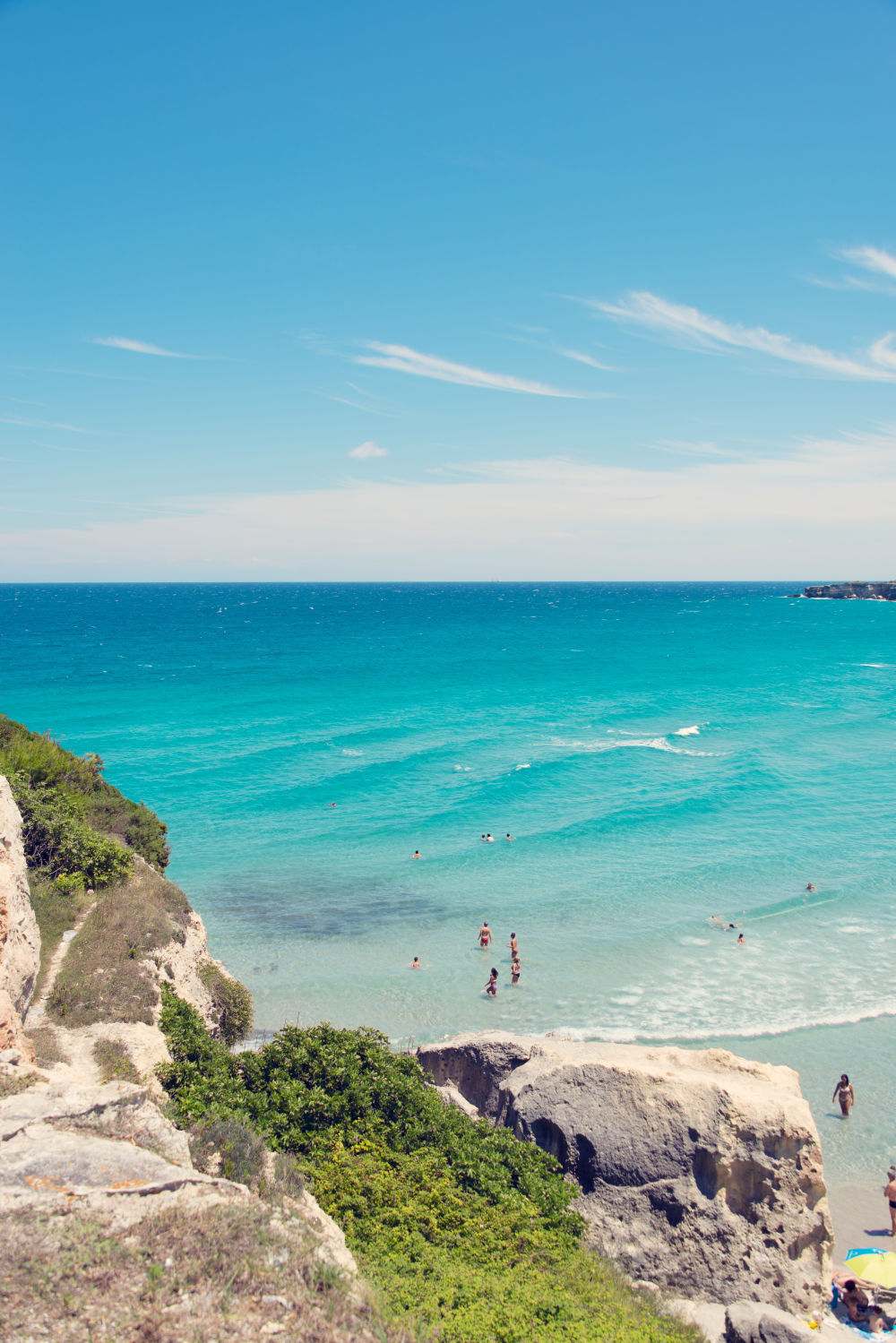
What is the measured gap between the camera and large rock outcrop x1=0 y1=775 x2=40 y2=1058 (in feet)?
36.2

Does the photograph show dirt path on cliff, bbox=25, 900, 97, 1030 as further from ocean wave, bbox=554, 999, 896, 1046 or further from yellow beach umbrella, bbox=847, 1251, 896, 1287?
yellow beach umbrella, bbox=847, 1251, 896, 1287

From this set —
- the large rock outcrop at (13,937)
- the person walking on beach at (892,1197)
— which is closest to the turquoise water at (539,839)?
the person walking on beach at (892,1197)

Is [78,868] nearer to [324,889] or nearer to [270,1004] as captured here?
[270,1004]

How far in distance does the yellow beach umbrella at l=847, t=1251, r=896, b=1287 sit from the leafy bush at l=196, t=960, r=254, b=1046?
1277cm

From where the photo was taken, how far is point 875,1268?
12672 millimetres

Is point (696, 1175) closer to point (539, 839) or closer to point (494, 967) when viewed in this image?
point (494, 967)

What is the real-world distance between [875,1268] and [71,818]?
1853 centimetres

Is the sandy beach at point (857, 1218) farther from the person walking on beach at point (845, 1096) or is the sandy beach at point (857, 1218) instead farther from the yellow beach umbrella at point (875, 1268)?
the person walking on beach at point (845, 1096)

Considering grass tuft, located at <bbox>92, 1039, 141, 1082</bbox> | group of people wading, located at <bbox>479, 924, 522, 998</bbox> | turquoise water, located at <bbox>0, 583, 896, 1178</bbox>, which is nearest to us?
grass tuft, located at <bbox>92, 1039, 141, 1082</bbox>

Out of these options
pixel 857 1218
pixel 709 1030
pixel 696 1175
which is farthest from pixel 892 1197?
pixel 709 1030

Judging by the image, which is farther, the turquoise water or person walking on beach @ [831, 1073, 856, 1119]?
the turquoise water

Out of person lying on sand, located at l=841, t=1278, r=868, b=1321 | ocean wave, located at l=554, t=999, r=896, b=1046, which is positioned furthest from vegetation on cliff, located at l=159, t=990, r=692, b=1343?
ocean wave, located at l=554, t=999, r=896, b=1046

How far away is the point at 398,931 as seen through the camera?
1099 inches

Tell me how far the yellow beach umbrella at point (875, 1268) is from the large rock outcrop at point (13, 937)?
13.7 m
